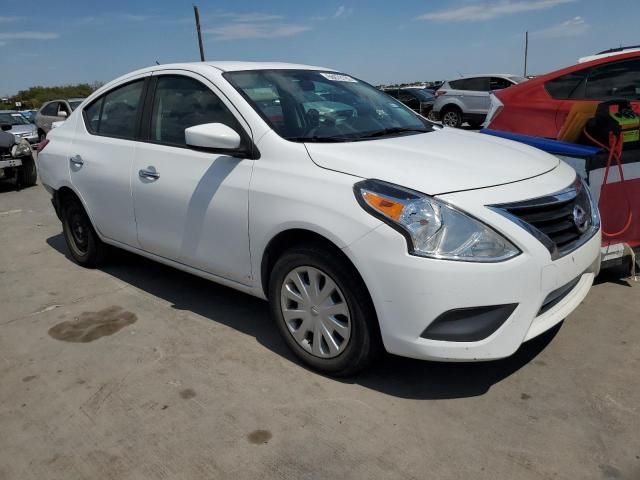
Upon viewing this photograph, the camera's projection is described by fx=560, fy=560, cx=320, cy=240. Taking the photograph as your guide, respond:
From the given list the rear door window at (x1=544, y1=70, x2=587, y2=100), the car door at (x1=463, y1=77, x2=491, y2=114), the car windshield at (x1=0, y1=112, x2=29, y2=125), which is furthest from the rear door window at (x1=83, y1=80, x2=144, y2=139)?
the car windshield at (x1=0, y1=112, x2=29, y2=125)

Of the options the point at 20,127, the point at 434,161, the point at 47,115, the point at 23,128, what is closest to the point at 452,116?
the point at 47,115

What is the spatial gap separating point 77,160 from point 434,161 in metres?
3.02

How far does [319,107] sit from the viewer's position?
3439mm

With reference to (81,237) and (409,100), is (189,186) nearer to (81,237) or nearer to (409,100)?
(81,237)

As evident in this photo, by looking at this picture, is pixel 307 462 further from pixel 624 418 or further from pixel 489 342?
pixel 624 418

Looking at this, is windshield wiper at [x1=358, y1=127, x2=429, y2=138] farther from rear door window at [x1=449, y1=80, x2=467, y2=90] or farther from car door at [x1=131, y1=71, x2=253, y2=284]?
rear door window at [x1=449, y1=80, x2=467, y2=90]

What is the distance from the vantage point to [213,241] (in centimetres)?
335

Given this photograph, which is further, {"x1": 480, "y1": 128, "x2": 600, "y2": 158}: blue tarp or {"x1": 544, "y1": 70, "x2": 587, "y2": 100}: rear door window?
{"x1": 544, "y1": 70, "x2": 587, "y2": 100}: rear door window

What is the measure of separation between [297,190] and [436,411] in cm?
127

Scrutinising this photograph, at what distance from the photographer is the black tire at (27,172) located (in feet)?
32.9

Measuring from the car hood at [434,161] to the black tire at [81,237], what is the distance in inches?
103

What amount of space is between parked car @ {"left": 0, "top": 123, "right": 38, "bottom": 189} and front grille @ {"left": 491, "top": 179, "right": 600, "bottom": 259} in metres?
9.55

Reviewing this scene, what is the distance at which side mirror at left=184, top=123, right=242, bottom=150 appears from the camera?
120 inches

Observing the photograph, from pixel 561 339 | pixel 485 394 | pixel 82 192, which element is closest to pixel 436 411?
pixel 485 394
